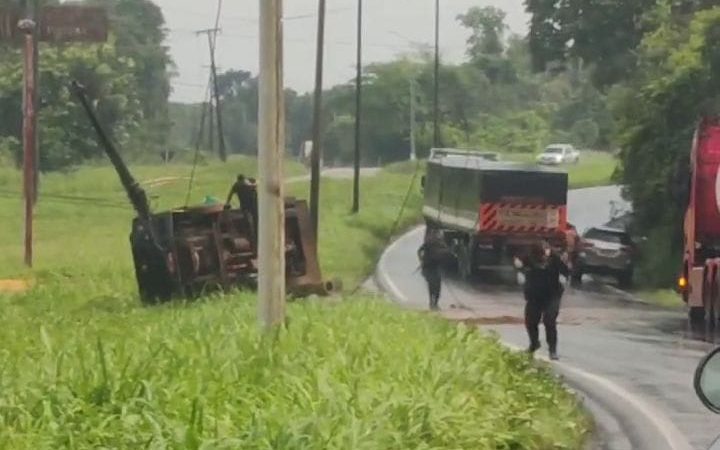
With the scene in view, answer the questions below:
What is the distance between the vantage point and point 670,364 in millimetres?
19281

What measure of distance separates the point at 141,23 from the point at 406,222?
69.4 ft

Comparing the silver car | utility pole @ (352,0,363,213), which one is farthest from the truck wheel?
utility pole @ (352,0,363,213)

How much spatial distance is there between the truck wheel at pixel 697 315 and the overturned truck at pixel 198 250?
20.0 feet

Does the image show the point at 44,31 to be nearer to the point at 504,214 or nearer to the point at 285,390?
the point at 504,214

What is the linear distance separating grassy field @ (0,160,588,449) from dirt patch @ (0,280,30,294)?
951 centimetres

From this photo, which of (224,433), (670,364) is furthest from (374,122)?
(224,433)

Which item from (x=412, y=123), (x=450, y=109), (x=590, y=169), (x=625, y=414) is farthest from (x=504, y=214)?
(x=450, y=109)

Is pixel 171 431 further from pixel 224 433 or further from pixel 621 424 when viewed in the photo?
pixel 621 424

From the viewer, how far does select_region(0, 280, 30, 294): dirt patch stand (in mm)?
30344

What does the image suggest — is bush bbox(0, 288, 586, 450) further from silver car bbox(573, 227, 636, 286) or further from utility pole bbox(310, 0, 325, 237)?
silver car bbox(573, 227, 636, 286)

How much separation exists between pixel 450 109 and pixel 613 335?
5027 cm

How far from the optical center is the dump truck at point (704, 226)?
25.0 m

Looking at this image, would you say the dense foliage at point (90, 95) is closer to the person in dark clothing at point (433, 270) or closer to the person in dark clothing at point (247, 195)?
the person in dark clothing at point (433, 270)

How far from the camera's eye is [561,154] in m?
63.4
